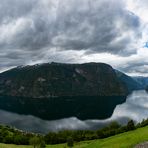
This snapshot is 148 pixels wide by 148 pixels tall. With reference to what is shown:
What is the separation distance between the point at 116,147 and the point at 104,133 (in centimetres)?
5826

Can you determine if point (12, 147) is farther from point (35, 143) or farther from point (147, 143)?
point (147, 143)

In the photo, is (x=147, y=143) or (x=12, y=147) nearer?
(x=147, y=143)

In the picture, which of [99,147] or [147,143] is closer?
[147,143]

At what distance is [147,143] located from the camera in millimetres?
75750

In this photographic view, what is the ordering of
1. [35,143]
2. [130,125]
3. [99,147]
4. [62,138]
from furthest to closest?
[62,138]
[130,125]
[35,143]
[99,147]

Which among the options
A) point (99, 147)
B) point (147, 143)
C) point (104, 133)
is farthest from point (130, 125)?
point (147, 143)

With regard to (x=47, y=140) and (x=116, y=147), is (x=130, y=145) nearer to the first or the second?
(x=116, y=147)

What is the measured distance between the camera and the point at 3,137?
160375 millimetres

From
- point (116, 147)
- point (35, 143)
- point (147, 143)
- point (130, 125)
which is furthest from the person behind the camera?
point (130, 125)

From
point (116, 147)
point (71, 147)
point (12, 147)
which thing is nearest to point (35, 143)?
point (12, 147)

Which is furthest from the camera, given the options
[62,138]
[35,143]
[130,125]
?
[62,138]

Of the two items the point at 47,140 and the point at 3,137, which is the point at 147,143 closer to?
the point at 47,140

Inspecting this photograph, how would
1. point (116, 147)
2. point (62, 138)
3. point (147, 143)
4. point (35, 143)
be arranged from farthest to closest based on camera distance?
point (62, 138) → point (35, 143) → point (116, 147) → point (147, 143)

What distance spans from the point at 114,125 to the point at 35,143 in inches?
2037
